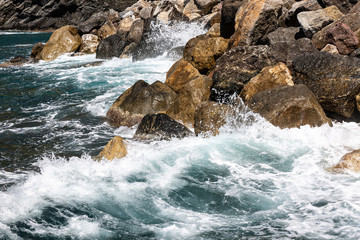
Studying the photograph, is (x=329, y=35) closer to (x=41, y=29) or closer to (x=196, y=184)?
(x=196, y=184)

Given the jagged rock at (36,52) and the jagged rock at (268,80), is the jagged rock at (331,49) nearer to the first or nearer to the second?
the jagged rock at (268,80)

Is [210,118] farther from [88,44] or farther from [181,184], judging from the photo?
[88,44]

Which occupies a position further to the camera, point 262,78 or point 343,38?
point 343,38

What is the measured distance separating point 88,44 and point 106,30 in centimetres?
163

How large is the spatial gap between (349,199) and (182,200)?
2.50m

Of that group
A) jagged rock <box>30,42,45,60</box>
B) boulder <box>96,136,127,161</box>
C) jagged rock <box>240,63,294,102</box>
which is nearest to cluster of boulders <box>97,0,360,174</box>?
jagged rock <box>240,63,294,102</box>

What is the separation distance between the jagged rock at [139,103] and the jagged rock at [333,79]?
3532 mm

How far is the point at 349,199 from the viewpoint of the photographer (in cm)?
545

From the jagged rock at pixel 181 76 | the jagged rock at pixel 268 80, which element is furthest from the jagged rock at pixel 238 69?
Answer: the jagged rock at pixel 181 76

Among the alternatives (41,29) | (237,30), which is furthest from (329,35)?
(41,29)

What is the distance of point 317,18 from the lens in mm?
10562

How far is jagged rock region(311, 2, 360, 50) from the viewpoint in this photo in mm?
9656

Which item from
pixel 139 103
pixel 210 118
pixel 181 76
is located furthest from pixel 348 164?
pixel 181 76

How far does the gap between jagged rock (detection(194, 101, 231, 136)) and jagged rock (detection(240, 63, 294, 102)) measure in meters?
0.81
